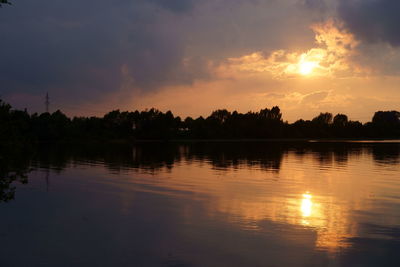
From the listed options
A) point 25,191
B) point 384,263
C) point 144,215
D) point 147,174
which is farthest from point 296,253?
point 147,174

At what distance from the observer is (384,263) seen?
40.2 ft

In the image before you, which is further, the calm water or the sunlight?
the sunlight

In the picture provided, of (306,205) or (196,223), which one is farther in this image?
(306,205)

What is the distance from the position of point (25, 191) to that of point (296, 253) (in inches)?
784

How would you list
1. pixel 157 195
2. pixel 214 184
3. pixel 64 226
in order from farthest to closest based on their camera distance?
pixel 214 184 < pixel 157 195 < pixel 64 226

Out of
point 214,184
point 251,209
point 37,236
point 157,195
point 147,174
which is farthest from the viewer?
point 147,174

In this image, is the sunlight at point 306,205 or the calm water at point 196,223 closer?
the calm water at point 196,223

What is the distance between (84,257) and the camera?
12828mm

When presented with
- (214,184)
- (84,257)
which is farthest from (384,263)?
(214,184)

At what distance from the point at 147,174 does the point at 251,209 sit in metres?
18.1

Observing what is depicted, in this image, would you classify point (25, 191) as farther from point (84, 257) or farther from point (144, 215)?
point (84, 257)

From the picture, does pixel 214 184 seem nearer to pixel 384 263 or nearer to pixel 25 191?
pixel 25 191

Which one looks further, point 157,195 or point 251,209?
point 157,195

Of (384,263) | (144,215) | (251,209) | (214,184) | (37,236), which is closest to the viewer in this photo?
(384,263)
